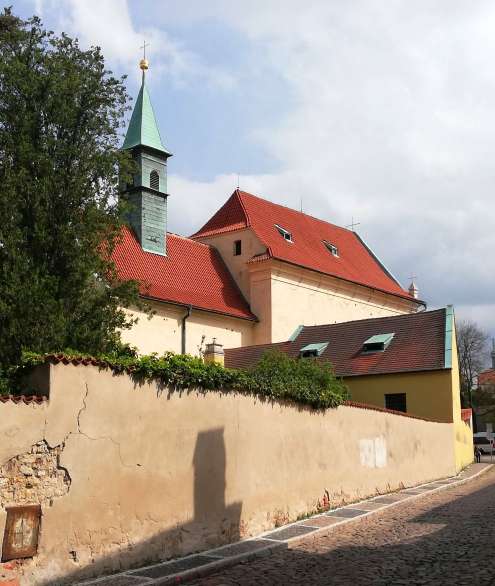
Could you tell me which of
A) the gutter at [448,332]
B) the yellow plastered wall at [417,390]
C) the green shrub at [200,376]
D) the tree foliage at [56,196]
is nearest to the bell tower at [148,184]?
the yellow plastered wall at [417,390]

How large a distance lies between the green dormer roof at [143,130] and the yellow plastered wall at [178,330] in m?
8.28

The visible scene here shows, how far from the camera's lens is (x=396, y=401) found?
26406 millimetres

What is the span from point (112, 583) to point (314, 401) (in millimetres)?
7192

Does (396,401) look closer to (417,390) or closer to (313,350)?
(417,390)

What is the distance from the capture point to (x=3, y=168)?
15.1 m

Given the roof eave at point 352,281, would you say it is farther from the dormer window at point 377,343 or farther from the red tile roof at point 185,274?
the dormer window at point 377,343

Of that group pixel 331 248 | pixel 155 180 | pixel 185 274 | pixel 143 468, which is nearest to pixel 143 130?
pixel 155 180

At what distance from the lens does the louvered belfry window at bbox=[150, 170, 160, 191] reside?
112ft

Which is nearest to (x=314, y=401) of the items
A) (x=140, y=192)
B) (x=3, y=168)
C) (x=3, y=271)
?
(x=3, y=271)

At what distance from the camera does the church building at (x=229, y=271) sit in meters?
31.5

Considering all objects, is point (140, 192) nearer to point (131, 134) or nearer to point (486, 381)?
point (131, 134)

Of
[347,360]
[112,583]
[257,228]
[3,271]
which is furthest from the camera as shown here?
[257,228]

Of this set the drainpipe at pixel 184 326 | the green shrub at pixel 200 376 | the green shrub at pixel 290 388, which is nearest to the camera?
the green shrub at pixel 200 376

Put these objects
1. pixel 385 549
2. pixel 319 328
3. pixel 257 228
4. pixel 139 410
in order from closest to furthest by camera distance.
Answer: pixel 139 410, pixel 385 549, pixel 319 328, pixel 257 228
